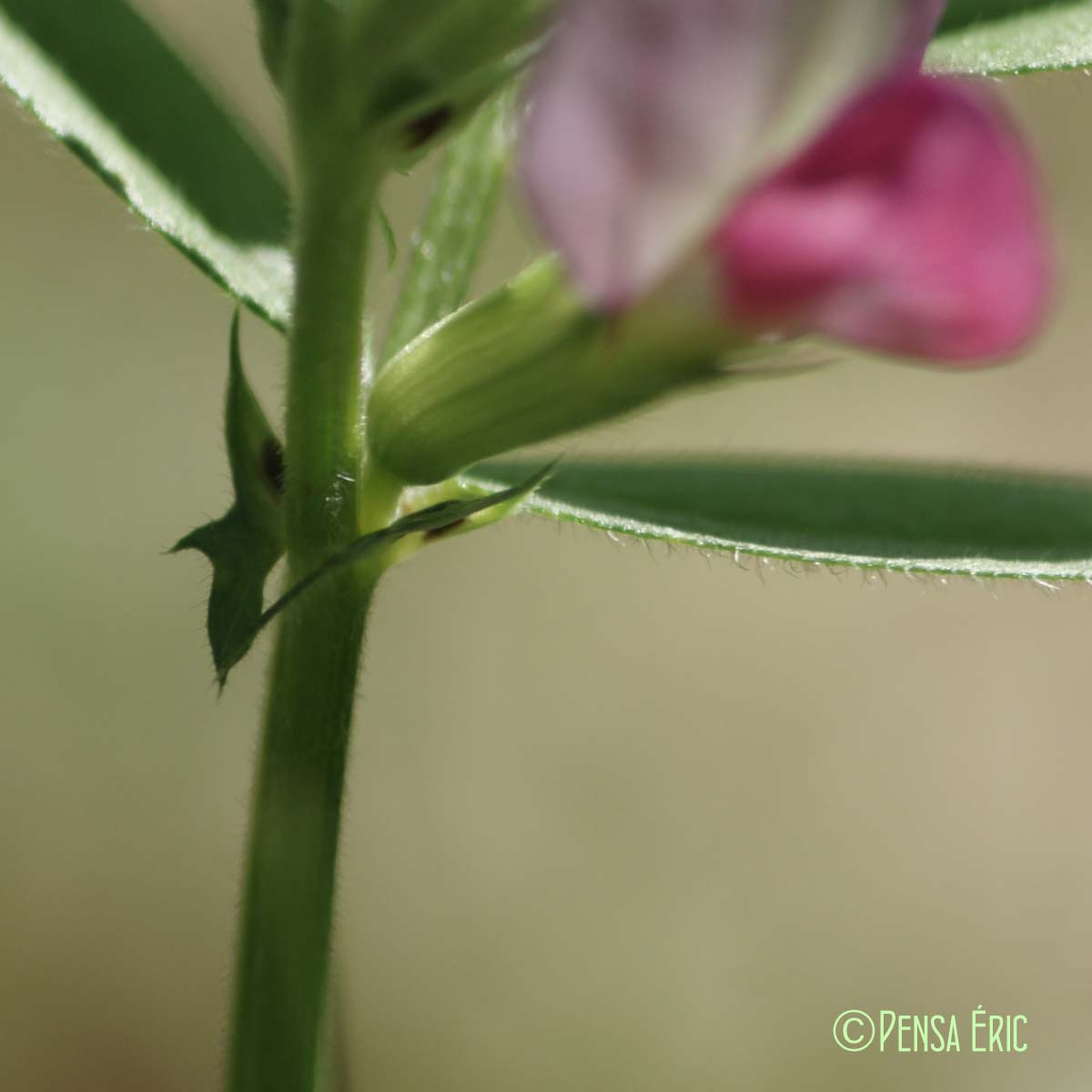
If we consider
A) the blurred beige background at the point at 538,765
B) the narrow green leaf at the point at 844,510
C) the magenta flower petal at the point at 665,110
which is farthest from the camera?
the blurred beige background at the point at 538,765

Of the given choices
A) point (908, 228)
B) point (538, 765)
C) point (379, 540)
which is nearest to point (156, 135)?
point (379, 540)

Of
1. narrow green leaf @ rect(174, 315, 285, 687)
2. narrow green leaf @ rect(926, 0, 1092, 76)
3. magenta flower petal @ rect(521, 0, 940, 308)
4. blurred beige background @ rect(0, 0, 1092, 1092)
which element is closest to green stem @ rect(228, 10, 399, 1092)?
narrow green leaf @ rect(174, 315, 285, 687)

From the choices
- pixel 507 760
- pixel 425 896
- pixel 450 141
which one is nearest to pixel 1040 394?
pixel 507 760

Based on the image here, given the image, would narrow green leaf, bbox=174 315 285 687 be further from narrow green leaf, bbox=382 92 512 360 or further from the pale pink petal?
the pale pink petal

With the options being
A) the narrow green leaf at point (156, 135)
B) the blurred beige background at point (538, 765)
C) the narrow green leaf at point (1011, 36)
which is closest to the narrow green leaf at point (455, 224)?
the narrow green leaf at point (156, 135)

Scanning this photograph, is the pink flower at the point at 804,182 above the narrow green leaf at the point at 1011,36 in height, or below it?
below

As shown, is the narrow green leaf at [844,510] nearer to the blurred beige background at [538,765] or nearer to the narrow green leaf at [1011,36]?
the narrow green leaf at [1011,36]

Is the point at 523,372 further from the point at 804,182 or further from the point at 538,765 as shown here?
the point at 538,765
